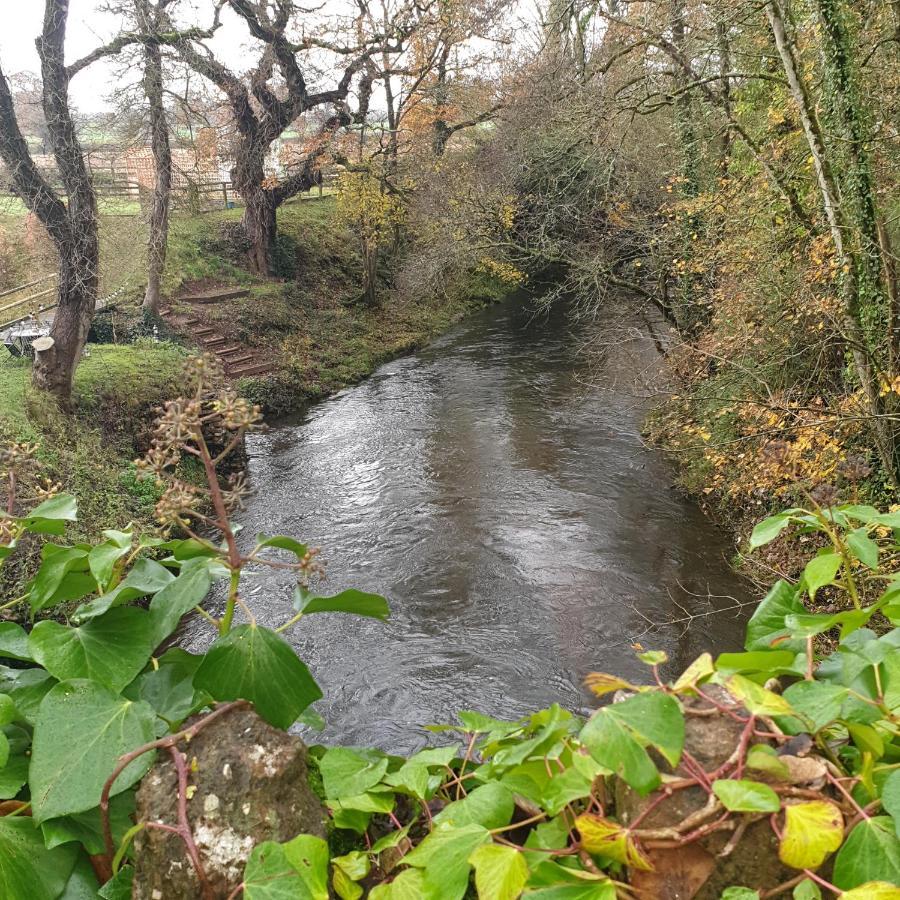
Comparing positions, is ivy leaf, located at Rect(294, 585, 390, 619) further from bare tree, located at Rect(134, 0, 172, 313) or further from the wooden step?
bare tree, located at Rect(134, 0, 172, 313)

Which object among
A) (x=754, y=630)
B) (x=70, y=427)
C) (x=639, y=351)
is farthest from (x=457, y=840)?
(x=639, y=351)

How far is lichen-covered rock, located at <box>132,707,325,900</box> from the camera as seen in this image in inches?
43.4

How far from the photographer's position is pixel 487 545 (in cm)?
923

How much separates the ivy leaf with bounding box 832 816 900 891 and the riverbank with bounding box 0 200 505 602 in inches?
211

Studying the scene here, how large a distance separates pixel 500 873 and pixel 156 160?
17546mm

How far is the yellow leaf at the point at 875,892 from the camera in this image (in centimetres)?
81

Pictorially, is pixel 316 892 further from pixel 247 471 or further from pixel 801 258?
Result: pixel 247 471

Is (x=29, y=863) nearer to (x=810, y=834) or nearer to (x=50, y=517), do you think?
(x=50, y=517)

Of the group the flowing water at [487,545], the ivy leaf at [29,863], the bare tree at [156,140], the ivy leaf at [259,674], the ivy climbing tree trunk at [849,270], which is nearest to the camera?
the ivy leaf at [29,863]

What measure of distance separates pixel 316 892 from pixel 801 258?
29.9 feet

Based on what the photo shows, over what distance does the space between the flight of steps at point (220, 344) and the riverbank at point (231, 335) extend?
0.30 metres

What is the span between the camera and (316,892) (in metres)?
1.01

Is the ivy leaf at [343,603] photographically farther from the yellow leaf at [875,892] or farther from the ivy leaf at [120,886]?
the yellow leaf at [875,892]

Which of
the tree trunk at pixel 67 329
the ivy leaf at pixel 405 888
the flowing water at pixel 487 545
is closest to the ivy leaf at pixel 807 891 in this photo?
the ivy leaf at pixel 405 888
